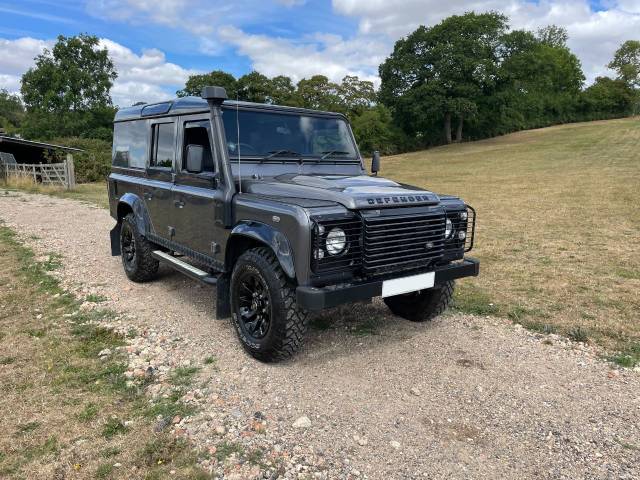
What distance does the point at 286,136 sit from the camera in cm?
484

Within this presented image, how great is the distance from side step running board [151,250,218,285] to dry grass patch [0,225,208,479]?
89 centimetres

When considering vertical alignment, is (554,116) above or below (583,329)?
above

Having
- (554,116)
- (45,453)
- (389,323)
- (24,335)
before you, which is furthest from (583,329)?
(554,116)

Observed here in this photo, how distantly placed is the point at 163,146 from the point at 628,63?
93.8 metres

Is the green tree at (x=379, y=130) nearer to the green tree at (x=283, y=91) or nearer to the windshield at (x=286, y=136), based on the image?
the green tree at (x=283, y=91)

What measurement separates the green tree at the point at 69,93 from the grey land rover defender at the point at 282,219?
167ft

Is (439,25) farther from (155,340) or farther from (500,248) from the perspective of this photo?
(155,340)

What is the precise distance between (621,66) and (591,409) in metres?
93.7

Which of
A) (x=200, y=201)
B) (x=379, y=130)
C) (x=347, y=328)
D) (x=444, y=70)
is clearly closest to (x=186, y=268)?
(x=200, y=201)

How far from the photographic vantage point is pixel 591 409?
3.43 m

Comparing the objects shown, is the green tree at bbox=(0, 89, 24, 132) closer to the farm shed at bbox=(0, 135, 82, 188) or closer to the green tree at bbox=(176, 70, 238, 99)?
the green tree at bbox=(176, 70, 238, 99)

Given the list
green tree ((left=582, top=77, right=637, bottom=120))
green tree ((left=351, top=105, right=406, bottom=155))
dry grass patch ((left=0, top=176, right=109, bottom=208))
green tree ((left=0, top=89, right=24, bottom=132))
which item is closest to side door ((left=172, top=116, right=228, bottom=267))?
dry grass patch ((left=0, top=176, right=109, bottom=208))

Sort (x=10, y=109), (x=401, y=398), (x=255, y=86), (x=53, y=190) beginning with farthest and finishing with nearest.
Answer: (x=10, y=109), (x=255, y=86), (x=53, y=190), (x=401, y=398)

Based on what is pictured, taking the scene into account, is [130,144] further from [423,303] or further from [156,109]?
[423,303]
